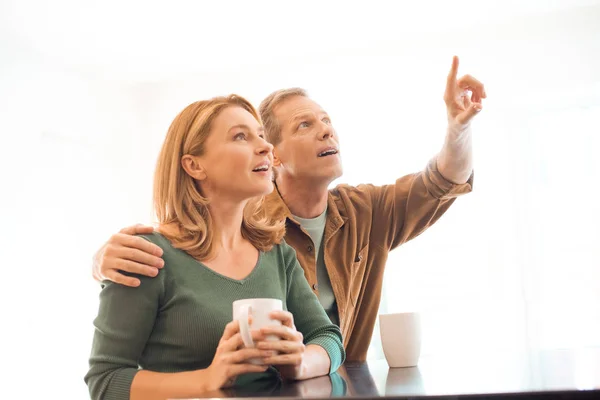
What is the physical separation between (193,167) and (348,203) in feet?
2.27

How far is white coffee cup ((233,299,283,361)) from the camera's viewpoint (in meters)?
0.97

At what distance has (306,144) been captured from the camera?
1951 mm

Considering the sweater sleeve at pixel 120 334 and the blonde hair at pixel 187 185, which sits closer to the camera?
the sweater sleeve at pixel 120 334

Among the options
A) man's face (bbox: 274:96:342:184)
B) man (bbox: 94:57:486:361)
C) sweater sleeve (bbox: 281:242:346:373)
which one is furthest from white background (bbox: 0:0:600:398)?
sweater sleeve (bbox: 281:242:346:373)

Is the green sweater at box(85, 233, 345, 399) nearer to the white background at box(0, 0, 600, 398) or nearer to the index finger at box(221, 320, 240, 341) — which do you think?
the index finger at box(221, 320, 240, 341)

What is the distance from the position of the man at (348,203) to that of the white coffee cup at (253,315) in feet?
2.52

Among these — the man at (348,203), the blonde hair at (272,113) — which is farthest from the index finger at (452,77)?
the blonde hair at (272,113)

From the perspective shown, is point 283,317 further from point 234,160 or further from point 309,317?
point 234,160

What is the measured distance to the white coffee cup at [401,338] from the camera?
125 cm

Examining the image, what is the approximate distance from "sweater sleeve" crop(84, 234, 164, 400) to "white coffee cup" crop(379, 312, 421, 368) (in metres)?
0.43

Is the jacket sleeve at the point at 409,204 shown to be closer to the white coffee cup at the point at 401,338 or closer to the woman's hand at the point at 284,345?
the white coffee cup at the point at 401,338

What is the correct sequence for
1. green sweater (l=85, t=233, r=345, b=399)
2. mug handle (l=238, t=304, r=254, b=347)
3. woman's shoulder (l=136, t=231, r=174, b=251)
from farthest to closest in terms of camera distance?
woman's shoulder (l=136, t=231, r=174, b=251)
green sweater (l=85, t=233, r=345, b=399)
mug handle (l=238, t=304, r=254, b=347)

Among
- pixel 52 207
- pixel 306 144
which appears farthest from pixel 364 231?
pixel 52 207

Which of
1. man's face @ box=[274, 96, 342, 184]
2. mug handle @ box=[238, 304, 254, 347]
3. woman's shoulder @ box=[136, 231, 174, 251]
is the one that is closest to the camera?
mug handle @ box=[238, 304, 254, 347]
